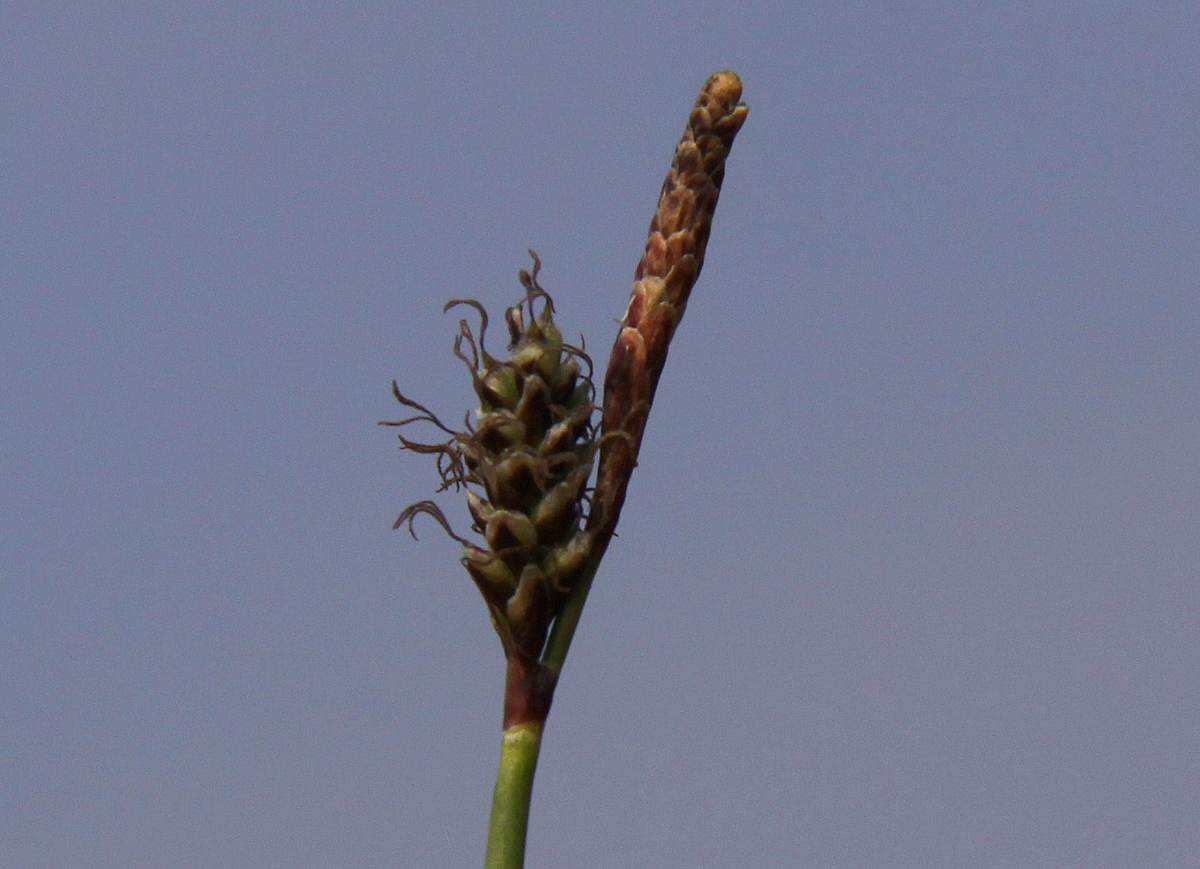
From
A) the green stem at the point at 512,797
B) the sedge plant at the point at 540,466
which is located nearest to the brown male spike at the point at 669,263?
the sedge plant at the point at 540,466

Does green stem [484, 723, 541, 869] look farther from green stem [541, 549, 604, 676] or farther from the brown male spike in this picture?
the brown male spike

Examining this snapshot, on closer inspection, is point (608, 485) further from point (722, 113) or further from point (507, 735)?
point (722, 113)

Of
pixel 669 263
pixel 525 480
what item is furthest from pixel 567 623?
pixel 669 263

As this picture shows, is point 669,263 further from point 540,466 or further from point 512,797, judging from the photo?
point 512,797

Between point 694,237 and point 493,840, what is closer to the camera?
point 493,840

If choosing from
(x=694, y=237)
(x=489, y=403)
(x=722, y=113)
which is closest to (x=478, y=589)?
(x=489, y=403)
